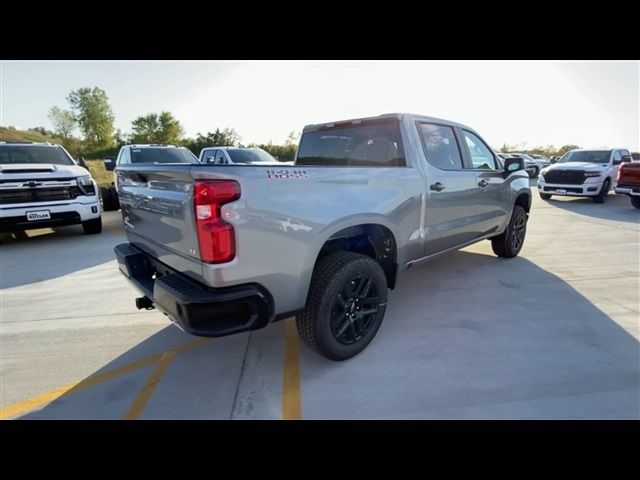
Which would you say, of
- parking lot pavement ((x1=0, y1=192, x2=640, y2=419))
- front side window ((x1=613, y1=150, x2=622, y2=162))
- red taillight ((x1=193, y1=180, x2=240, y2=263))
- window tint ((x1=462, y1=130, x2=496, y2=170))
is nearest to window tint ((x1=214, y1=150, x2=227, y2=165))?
parking lot pavement ((x1=0, y1=192, x2=640, y2=419))

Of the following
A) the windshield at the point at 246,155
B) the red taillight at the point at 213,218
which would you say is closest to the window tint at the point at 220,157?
the windshield at the point at 246,155

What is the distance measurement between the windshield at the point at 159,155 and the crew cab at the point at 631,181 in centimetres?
1270

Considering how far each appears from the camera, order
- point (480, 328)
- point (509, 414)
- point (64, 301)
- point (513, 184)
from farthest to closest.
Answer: point (513, 184), point (64, 301), point (480, 328), point (509, 414)

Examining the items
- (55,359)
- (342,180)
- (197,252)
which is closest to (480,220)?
(342,180)

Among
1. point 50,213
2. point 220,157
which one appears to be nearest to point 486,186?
point 50,213

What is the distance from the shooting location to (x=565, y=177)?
1167 cm

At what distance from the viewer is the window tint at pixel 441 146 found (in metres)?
3.50

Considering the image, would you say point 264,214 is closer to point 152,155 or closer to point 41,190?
point 41,190

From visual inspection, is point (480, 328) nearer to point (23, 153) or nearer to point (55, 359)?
point (55, 359)

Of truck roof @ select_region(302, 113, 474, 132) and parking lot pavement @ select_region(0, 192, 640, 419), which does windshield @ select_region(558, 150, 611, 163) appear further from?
truck roof @ select_region(302, 113, 474, 132)

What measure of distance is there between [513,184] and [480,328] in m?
2.65

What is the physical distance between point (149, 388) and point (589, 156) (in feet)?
51.2

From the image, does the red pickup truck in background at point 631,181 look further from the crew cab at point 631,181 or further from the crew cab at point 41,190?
the crew cab at point 41,190
